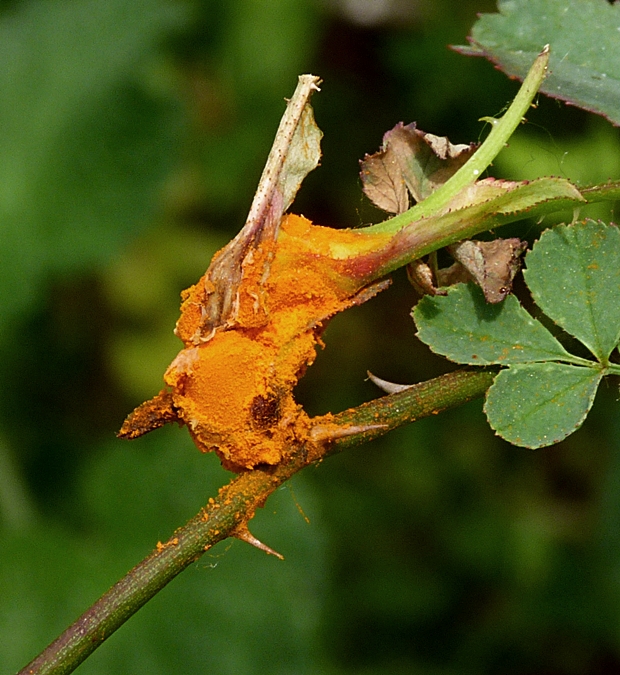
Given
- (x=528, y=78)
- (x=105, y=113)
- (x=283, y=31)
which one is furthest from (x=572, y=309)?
(x=283, y=31)

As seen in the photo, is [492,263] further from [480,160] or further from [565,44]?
[565,44]

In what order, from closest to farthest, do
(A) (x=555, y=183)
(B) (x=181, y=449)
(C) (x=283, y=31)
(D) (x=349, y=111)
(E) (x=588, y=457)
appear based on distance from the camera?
1. (A) (x=555, y=183)
2. (B) (x=181, y=449)
3. (E) (x=588, y=457)
4. (C) (x=283, y=31)
5. (D) (x=349, y=111)

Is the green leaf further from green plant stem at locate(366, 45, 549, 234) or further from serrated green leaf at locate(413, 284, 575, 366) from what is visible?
serrated green leaf at locate(413, 284, 575, 366)

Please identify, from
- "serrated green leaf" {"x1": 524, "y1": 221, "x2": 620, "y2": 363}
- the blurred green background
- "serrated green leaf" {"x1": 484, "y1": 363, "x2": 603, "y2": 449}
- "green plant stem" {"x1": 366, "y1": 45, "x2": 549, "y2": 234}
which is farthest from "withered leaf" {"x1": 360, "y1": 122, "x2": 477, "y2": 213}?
the blurred green background

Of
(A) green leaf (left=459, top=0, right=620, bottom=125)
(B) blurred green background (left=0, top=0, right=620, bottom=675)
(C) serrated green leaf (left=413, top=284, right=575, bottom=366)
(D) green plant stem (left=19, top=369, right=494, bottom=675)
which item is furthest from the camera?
(B) blurred green background (left=0, top=0, right=620, bottom=675)

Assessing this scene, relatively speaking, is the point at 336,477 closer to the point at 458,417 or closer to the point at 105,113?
the point at 458,417

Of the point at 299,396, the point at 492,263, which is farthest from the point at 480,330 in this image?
the point at 299,396

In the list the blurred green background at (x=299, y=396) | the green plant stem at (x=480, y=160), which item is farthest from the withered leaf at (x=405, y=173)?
the blurred green background at (x=299, y=396)
